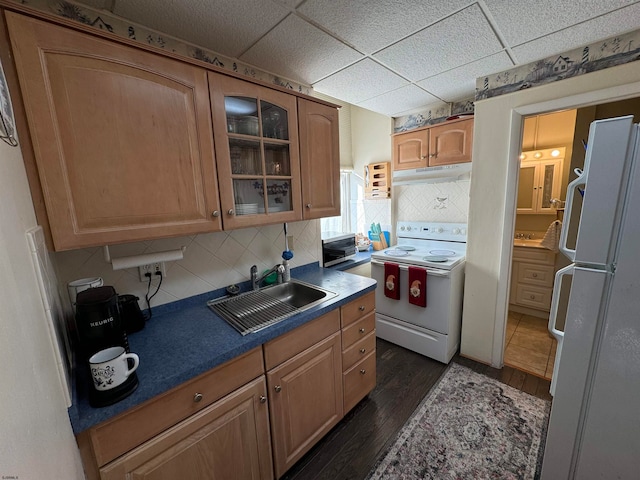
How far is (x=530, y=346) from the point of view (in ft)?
8.18

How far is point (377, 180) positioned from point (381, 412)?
228cm

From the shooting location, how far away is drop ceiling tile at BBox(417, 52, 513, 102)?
1.73 metres

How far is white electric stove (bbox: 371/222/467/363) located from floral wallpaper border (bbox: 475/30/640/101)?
45.3 inches

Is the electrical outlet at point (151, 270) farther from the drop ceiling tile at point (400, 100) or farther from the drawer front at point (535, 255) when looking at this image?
the drawer front at point (535, 255)

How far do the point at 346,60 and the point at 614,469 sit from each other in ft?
7.54

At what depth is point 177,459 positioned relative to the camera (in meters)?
0.98

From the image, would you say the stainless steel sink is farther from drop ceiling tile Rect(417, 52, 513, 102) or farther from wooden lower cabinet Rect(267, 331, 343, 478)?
drop ceiling tile Rect(417, 52, 513, 102)

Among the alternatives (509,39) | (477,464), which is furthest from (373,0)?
(477,464)

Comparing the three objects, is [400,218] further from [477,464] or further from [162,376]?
[162,376]

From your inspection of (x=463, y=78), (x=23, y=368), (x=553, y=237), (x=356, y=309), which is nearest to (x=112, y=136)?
(x=23, y=368)

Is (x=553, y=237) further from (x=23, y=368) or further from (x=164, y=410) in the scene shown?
(x=23, y=368)

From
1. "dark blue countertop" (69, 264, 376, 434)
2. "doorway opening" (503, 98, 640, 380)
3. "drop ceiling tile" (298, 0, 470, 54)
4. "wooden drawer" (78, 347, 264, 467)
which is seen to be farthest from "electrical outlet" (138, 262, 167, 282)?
"doorway opening" (503, 98, 640, 380)

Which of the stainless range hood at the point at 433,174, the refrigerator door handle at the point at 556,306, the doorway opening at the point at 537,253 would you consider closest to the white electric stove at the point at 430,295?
the stainless range hood at the point at 433,174

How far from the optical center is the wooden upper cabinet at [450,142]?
84.7 inches
